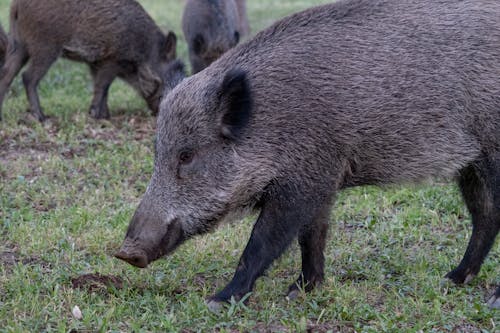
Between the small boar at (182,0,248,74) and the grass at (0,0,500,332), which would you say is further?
the small boar at (182,0,248,74)

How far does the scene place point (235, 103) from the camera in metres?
4.26

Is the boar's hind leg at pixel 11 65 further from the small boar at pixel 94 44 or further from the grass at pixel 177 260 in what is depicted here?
the grass at pixel 177 260

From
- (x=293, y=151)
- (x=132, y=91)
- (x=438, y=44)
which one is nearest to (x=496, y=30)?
(x=438, y=44)

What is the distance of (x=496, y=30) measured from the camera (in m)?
4.64

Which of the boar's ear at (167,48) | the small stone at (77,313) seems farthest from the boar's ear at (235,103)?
the boar's ear at (167,48)

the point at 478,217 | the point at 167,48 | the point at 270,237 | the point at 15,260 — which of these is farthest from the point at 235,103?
the point at 167,48

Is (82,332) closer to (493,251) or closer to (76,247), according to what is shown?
(76,247)

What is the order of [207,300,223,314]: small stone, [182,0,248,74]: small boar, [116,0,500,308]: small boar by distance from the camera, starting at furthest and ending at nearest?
[182,0,248,74]: small boar < [116,0,500,308]: small boar < [207,300,223,314]: small stone

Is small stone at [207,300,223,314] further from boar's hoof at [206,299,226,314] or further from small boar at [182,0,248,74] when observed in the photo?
small boar at [182,0,248,74]

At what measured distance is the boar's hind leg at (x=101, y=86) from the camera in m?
8.63

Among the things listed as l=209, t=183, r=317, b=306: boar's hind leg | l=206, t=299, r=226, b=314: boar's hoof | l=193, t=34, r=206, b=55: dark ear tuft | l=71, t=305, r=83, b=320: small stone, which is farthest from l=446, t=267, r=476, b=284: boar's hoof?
l=193, t=34, r=206, b=55: dark ear tuft

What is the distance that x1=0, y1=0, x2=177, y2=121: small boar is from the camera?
8609 mm

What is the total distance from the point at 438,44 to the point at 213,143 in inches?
51.4

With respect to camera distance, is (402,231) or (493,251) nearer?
(493,251)
